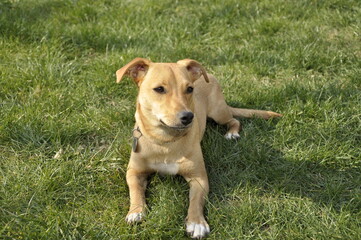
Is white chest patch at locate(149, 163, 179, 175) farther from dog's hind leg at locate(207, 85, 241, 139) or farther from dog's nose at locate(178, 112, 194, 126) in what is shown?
dog's hind leg at locate(207, 85, 241, 139)

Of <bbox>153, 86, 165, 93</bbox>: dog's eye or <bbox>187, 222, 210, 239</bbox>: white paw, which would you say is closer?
<bbox>187, 222, 210, 239</bbox>: white paw

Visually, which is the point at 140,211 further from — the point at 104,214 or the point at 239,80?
the point at 239,80

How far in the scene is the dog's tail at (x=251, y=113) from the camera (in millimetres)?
4238

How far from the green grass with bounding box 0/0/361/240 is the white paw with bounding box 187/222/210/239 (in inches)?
2.5

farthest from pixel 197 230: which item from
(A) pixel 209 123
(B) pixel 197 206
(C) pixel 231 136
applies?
(A) pixel 209 123

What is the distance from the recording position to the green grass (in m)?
3.10

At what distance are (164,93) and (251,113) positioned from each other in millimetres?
1384

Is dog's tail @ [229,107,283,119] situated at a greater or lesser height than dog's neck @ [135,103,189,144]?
lesser

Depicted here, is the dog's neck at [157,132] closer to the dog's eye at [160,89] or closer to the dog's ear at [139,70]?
the dog's eye at [160,89]

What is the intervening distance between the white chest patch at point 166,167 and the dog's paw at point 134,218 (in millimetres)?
481

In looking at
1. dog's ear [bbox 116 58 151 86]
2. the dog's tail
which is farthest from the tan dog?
the dog's tail

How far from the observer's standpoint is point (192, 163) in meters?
3.38

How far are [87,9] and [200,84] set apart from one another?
2845 mm

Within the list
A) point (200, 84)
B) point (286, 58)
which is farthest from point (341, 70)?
point (200, 84)
